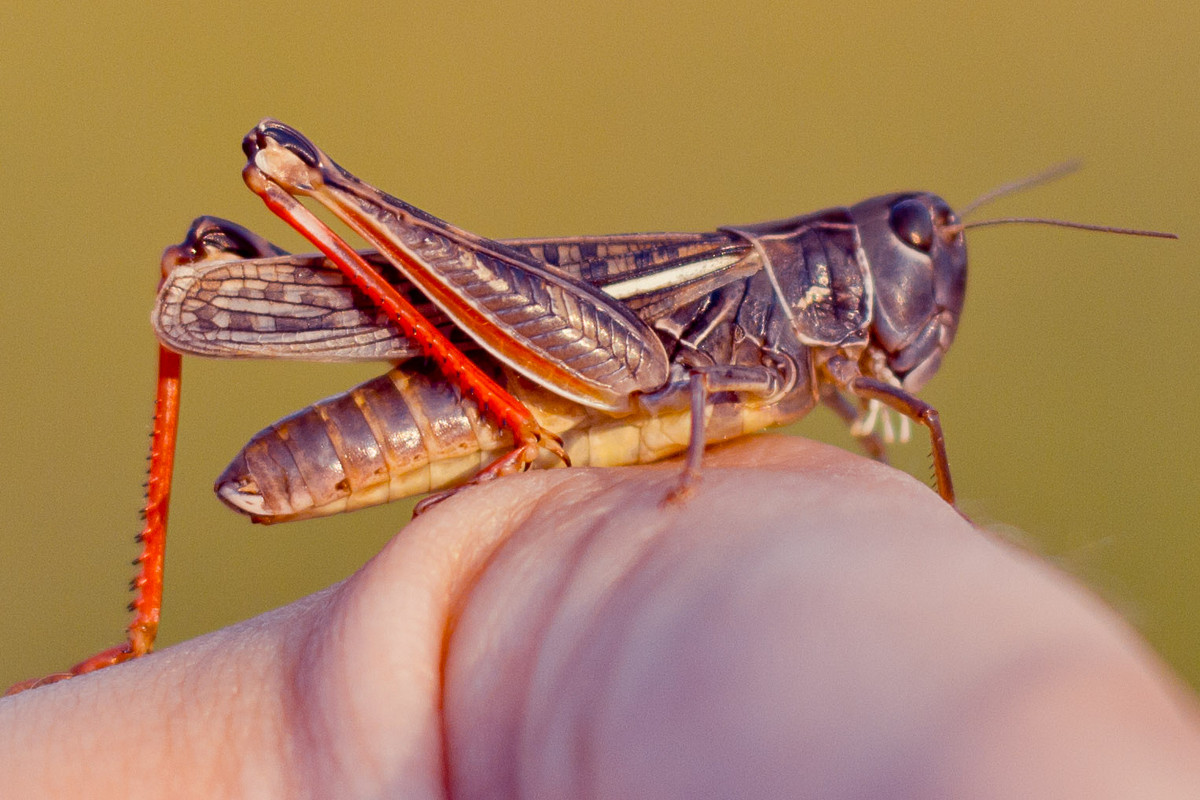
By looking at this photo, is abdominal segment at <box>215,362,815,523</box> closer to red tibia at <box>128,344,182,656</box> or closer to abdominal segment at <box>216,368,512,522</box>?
abdominal segment at <box>216,368,512,522</box>

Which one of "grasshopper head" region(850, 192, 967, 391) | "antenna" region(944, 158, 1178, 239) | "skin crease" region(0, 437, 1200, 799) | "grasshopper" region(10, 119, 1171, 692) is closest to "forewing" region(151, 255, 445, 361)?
"grasshopper" region(10, 119, 1171, 692)

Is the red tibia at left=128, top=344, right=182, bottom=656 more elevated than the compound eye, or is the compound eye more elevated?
the compound eye

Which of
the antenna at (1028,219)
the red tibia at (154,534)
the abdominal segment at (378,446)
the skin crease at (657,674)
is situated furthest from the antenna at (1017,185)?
the red tibia at (154,534)

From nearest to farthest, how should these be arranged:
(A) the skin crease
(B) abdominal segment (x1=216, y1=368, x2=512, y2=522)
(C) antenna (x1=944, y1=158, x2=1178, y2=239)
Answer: (A) the skin crease
(B) abdominal segment (x1=216, y1=368, x2=512, y2=522)
(C) antenna (x1=944, y1=158, x2=1178, y2=239)

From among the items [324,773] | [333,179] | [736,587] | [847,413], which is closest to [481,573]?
[324,773]

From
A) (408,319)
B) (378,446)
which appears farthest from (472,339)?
(378,446)

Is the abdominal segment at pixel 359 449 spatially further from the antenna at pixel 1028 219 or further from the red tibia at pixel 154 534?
the antenna at pixel 1028 219

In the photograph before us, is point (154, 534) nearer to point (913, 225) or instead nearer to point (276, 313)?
point (276, 313)
